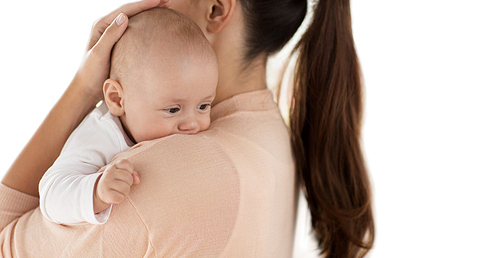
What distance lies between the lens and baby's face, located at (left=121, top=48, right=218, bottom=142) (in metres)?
0.91

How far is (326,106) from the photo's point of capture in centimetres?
125

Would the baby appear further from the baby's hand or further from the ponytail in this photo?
the ponytail

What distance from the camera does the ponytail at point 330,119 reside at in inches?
46.9

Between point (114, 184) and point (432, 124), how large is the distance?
1.55 metres

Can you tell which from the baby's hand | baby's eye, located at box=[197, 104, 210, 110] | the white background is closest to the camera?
the baby's hand

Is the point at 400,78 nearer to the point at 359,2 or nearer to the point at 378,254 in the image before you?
the point at 359,2

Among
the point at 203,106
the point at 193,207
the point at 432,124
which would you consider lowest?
the point at 432,124

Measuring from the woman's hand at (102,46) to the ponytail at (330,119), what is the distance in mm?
426

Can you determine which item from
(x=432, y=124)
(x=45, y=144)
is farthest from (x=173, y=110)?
(x=432, y=124)

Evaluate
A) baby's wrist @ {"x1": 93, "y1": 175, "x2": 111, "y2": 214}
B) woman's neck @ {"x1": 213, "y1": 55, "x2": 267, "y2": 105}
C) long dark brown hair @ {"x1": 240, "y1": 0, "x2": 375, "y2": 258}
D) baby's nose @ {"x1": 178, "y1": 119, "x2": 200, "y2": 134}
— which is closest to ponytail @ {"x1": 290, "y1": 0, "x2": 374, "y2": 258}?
long dark brown hair @ {"x1": 240, "y1": 0, "x2": 375, "y2": 258}

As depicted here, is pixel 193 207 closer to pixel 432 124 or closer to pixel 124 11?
pixel 124 11

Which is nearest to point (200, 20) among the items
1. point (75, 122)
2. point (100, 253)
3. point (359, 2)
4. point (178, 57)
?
point (178, 57)

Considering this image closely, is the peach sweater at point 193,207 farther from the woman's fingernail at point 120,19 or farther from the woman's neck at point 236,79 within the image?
the woman's fingernail at point 120,19

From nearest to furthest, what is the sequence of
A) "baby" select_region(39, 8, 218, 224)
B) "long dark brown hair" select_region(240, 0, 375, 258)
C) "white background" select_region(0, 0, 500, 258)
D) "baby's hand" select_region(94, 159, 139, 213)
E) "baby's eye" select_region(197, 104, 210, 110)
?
"baby's hand" select_region(94, 159, 139, 213), "baby" select_region(39, 8, 218, 224), "baby's eye" select_region(197, 104, 210, 110), "long dark brown hair" select_region(240, 0, 375, 258), "white background" select_region(0, 0, 500, 258)
